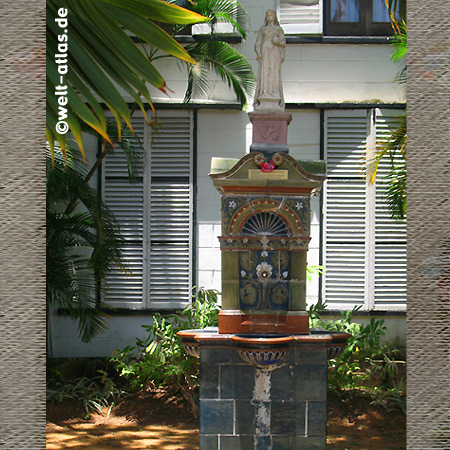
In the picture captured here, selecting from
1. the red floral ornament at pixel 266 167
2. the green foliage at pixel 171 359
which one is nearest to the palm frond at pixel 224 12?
the green foliage at pixel 171 359

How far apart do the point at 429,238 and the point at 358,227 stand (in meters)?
7.67

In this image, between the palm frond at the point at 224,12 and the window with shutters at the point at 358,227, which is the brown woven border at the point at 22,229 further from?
the window with shutters at the point at 358,227

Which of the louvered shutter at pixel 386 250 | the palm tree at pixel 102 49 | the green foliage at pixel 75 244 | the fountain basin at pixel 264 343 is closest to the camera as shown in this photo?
the palm tree at pixel 102 49

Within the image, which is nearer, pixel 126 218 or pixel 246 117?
pixel 126 218

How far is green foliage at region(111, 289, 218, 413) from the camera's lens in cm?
1013

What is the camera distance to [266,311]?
25.3 ft

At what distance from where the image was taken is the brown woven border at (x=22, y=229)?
416cm

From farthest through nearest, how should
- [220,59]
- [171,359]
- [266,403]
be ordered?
[220,59]
[171,359]
[266,403]

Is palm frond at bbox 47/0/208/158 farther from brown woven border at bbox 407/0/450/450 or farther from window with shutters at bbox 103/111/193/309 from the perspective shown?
window with shutters at bbox 103/111/193/309

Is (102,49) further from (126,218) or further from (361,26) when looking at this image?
(361,26)

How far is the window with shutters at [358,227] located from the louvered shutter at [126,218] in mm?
2628

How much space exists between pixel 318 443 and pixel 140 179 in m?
5.56

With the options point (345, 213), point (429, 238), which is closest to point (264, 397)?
point (429, 238)

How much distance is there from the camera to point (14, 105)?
4.20m
